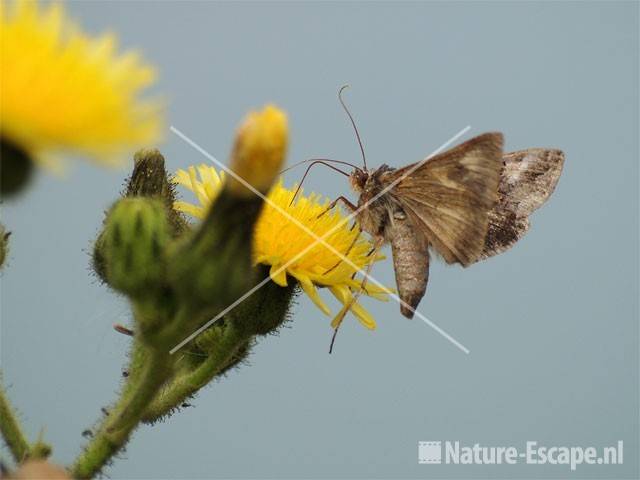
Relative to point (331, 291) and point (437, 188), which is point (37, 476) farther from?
point (437, 188)

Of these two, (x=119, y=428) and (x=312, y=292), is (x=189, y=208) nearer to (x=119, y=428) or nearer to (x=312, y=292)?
(x=312, y=292)

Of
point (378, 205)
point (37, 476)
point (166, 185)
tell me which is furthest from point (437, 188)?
point (37, 476)

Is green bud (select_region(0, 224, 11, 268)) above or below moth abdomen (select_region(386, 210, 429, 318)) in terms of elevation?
below

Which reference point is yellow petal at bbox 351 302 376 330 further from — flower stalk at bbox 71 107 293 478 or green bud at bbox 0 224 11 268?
green bud at bbox 0 224 11 268

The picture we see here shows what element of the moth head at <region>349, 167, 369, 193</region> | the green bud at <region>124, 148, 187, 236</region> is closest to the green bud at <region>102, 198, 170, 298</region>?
the green bud at <region>124, 148, 187, 236</region>

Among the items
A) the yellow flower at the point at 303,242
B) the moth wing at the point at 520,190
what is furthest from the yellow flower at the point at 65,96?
the moth wing at the point at 520,190

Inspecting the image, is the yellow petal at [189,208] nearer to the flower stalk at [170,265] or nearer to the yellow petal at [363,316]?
the flower stalk at [170,265]

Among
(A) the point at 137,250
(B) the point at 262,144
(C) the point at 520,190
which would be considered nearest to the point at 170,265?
(A) the point at 137,250
